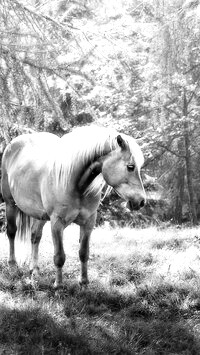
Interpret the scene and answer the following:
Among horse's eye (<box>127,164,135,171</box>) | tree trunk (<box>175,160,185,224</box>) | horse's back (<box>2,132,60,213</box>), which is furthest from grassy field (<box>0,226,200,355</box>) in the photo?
tree trunk (<box>175,160,185,224</box>)

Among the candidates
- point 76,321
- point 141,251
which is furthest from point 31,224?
point 76,321

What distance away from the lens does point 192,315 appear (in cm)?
472

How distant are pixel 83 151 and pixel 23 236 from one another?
1.86 metres

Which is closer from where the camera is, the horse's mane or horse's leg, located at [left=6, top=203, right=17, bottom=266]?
the horse's mane

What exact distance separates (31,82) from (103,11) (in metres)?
1.66

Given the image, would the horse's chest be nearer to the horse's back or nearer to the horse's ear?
the horse's back

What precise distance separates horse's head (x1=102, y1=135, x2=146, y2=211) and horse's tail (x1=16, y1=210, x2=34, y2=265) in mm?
1968

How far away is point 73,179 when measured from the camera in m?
4.86

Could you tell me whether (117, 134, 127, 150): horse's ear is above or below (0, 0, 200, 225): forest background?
below

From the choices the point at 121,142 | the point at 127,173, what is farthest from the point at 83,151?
the point at 127,173

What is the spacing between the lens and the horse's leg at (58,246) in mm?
4902

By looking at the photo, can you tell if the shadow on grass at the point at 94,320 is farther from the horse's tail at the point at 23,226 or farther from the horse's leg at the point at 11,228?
the horse's tail at the point at 23,226

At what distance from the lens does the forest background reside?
3.93 m

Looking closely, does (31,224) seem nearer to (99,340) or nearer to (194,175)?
(99,340)
